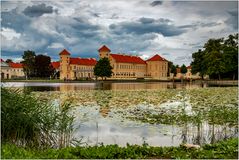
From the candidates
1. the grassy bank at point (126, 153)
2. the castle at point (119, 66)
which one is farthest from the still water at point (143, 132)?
the castle at point (119, 66)

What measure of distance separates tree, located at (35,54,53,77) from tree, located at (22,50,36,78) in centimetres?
134

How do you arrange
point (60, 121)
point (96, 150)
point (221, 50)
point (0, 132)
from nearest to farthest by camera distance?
point (96, 150) → point (0, 132) → point (60, 121) → point (221, 50)

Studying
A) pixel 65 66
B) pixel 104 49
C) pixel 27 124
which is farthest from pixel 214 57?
pixel 27 124

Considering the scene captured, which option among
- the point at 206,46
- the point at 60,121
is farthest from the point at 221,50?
the point at 60,121

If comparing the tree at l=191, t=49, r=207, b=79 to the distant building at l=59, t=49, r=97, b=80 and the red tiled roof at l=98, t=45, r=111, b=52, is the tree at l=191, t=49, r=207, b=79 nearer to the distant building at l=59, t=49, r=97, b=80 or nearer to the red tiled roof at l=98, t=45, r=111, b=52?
the distant building at l=59, t=49, r=97, b=80

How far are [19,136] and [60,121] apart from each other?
3.70ft

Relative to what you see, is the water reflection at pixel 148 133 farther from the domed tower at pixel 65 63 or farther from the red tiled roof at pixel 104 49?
the red tiled roof at pixel 104 49

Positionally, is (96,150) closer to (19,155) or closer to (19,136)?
(19,155)

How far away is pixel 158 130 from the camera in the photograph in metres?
11.2

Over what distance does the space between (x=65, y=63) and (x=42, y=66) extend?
65.5 feet

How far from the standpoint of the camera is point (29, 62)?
88062 millimetres

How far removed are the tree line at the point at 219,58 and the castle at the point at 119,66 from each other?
36.8m

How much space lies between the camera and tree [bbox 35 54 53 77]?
3388 inches

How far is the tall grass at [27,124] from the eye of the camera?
26.3 ft
